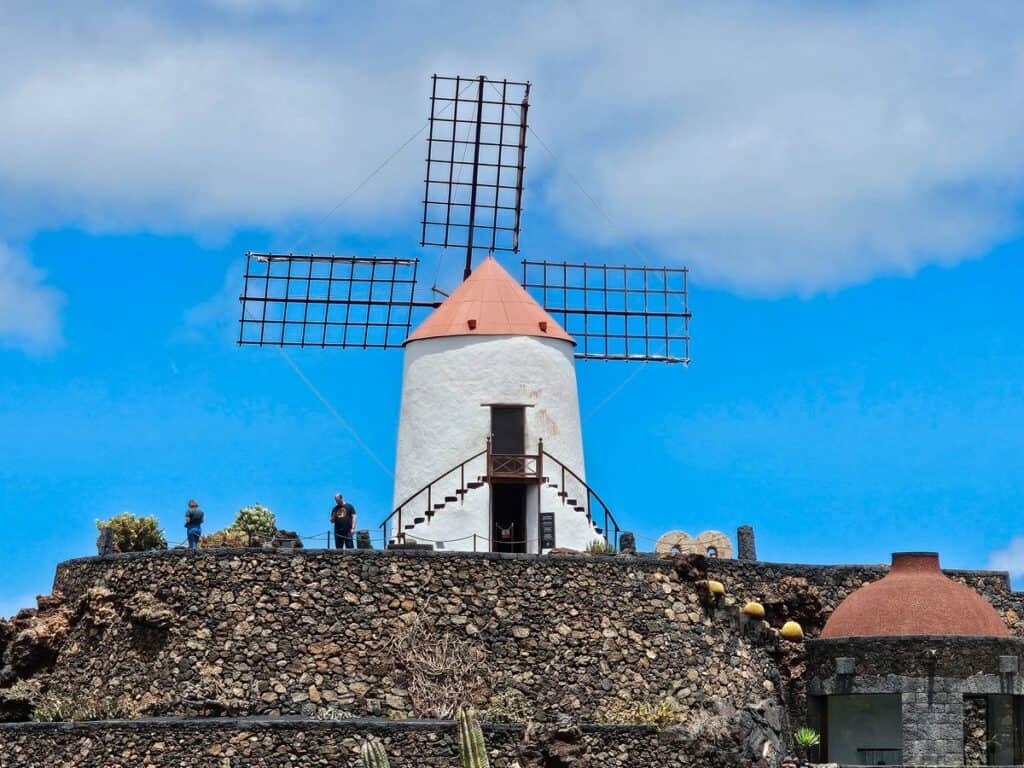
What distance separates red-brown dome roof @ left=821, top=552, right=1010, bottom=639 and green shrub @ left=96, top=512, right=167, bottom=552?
13656 millimetres

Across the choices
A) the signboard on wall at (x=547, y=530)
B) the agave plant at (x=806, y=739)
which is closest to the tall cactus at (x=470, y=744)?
the agave plant at (x=806, y=739)

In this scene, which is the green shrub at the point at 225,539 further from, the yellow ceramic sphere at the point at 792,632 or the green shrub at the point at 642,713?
the yellow ceramic sphere at the point at 792,632

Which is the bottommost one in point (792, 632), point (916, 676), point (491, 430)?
point (916, 676)

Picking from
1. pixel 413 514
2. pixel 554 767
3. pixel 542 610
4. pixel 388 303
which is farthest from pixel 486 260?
pixel 554 767

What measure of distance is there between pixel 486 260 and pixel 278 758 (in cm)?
1577

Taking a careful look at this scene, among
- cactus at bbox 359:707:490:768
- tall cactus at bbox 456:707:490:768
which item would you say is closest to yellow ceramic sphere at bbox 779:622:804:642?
cactus at bbox 359:707:490:768

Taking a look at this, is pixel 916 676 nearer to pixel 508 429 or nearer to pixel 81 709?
pixel 508 429

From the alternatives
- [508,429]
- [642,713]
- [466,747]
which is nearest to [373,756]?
[466,747]

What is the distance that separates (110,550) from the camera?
48.2 m

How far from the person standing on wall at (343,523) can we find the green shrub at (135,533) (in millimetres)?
3509

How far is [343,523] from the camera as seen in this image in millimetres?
48875

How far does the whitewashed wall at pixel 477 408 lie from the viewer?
51.8 meters

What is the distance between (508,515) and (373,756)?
12206 mm

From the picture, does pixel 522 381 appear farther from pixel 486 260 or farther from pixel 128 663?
pixel 128 663
